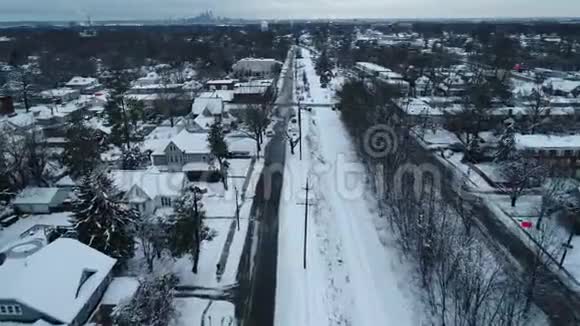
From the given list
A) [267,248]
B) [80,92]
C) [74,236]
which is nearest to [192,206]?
[267,248]

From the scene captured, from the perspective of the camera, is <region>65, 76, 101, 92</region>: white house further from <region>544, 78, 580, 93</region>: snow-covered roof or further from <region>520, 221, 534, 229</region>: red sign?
<region>544, 78, 580, 93</region>: snow-covered roof

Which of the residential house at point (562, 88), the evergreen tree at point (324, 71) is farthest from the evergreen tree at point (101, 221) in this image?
the residential house at point (562, 88)

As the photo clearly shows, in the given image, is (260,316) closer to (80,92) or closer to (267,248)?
(267,248)

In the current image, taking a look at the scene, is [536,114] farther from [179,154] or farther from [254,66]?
[254,66]

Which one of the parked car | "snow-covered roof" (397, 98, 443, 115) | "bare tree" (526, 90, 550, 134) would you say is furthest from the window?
"bare tree" (526, 90, 550, 134)

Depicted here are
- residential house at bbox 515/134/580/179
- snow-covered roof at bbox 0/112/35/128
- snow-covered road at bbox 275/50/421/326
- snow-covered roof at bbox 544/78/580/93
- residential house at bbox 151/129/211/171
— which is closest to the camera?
snow-covered road at bbox 275/50/421/326

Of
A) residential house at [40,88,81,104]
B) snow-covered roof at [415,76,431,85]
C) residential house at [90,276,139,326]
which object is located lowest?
residential house at [90,276,139,326]

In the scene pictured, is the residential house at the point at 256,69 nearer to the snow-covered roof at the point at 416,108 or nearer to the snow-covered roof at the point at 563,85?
the snow-covered roof at the point at 416,108

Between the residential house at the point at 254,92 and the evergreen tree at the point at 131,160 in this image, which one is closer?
the evergreen tree at the point at 131,160
